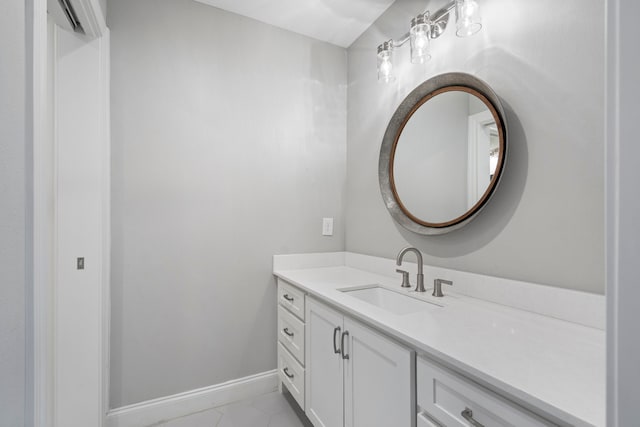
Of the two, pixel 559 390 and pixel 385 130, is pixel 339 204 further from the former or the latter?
pixel 559 390

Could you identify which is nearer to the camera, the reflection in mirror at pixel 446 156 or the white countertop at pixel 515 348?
the white countertop at pixel 515 348

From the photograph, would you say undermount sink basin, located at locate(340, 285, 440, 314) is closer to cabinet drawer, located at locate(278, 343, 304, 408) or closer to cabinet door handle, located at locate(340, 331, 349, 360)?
cabinet door handle, located at locate(340, 331, 349, 360)

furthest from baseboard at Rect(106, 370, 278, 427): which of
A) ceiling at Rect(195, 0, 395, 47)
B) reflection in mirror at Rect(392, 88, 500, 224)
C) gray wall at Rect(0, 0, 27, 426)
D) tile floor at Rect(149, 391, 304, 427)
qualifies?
ceiling at Rect(195, 0, 395, 47)

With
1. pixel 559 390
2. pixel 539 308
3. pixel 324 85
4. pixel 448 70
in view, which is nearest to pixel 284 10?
pixel 324 85

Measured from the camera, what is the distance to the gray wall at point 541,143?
3.25 feet

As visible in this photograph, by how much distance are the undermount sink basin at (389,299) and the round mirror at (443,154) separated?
1.21ft

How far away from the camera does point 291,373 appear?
1788mm

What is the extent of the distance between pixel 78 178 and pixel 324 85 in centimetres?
166

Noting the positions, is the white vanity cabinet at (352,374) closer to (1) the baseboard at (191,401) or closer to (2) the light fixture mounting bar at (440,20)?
(1) the baseboard at (191,401)

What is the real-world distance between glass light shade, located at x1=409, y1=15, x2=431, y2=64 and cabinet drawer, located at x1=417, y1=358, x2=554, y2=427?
1.41 m

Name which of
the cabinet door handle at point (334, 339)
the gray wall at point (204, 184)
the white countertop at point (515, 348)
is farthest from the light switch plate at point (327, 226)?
the cabinet door handle at point (334, 339)

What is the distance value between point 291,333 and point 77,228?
127 cm

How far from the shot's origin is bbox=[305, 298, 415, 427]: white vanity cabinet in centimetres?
97

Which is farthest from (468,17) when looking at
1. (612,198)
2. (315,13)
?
(612,198)
